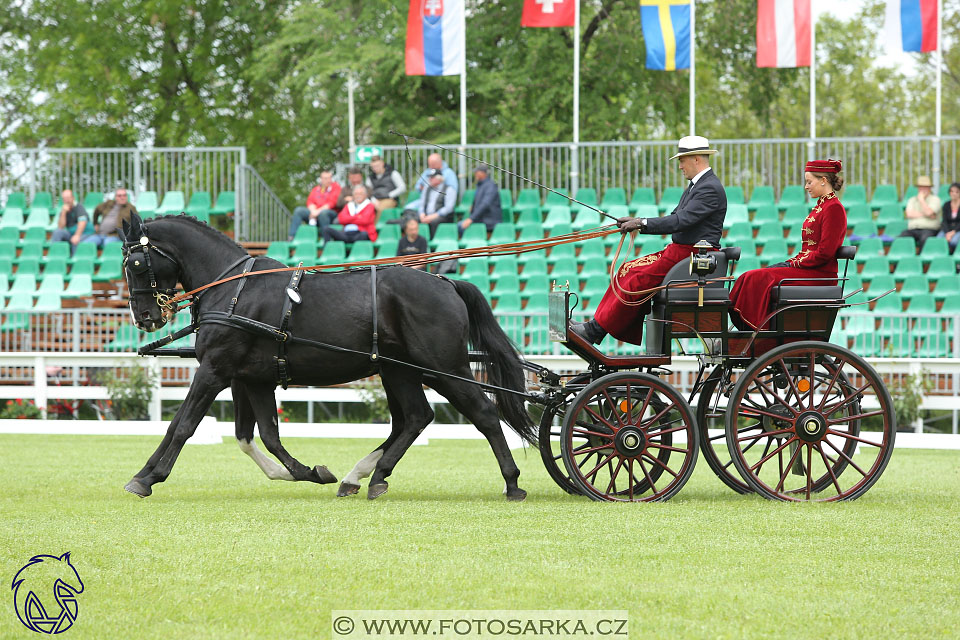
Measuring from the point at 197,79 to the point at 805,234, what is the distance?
25.2 meters

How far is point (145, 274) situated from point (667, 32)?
13.2m

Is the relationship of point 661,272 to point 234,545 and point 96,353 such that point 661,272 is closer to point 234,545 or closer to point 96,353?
point 234,545

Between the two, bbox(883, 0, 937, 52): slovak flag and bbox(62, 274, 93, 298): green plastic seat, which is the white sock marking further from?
bbox(883, 0, 937, 52): slovak flag

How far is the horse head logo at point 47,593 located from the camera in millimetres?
4473

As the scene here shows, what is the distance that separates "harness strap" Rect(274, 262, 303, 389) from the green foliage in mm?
7099

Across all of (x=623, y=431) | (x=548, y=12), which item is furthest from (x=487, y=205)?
(x=623, y=431)

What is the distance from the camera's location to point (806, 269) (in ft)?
25.3

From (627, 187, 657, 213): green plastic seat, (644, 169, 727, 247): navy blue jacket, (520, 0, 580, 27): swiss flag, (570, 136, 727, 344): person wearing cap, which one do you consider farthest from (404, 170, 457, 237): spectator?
(644, 169, 727, 247): navy blue jacket

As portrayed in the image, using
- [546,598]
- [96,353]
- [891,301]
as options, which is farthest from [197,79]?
[546,598]

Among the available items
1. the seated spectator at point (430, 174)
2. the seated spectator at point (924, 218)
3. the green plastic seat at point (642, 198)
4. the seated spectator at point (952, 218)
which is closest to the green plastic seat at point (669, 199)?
the green plastic seat at point (642, 198)

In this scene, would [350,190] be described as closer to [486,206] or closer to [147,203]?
[486,206]

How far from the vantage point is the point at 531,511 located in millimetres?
7152

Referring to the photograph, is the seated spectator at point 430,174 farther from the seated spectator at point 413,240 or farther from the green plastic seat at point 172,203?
the green plastic seat at point 172,203

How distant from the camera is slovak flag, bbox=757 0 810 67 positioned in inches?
760
